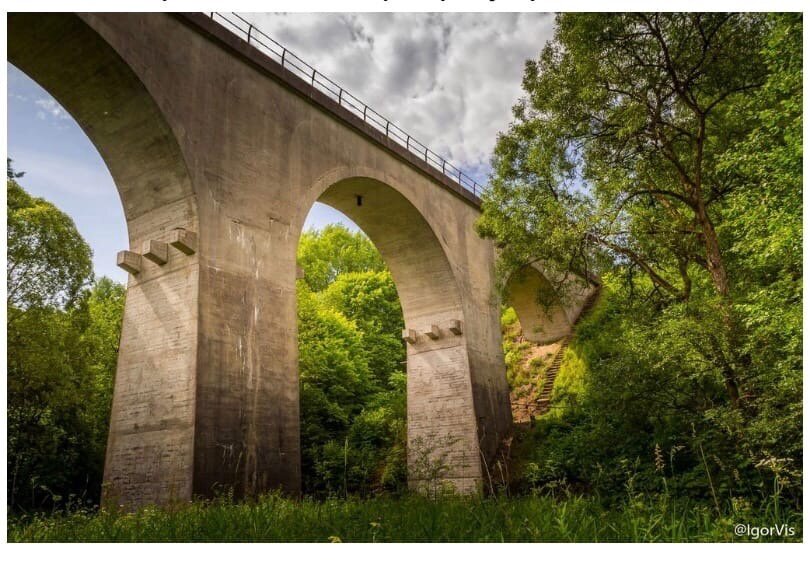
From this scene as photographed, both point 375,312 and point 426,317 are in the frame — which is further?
point 375,312

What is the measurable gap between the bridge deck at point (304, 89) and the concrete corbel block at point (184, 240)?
11.3ft

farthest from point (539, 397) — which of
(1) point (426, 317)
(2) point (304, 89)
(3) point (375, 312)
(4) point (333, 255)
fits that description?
(4) point (333, 255)

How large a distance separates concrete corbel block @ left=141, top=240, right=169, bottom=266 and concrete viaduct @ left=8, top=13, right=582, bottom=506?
0.07ft

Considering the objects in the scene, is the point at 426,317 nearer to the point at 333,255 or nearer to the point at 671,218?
the point at 671,218

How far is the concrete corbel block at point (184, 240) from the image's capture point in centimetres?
884

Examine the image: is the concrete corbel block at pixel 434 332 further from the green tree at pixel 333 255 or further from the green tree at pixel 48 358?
the green tree at pixel 333 255

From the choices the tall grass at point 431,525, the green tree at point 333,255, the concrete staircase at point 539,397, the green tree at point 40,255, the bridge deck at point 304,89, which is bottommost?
the tall grass at point 431,525

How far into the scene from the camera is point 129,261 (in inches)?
371

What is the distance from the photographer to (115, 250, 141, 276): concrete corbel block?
9406mm

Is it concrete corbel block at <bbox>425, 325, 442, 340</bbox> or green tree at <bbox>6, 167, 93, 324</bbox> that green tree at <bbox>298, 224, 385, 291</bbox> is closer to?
concrete corbel block at <bbox>425, 325, 442, 340</bbox>

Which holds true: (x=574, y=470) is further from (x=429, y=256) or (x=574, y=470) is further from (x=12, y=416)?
(x=12, y=416)

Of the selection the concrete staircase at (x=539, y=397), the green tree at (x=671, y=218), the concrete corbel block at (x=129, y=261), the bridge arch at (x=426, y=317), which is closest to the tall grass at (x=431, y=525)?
the green tree at (x=671, y=218)

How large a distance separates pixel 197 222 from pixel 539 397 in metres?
13.7
